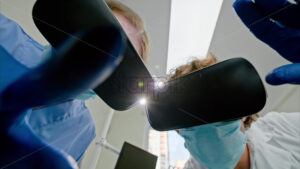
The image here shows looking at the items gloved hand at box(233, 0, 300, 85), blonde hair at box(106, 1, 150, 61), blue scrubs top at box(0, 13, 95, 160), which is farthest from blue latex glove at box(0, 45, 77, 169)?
gloved hand at box(233, 0, 300, 85)

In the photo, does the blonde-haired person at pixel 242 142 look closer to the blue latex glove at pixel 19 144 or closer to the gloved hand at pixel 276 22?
the gloved hand at pixel 276 22

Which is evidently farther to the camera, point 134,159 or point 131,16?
point 134,159

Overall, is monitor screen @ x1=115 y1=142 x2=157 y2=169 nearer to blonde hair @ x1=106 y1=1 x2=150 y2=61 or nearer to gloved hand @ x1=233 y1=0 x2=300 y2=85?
blonde hair @ x1=106 y1=1 x2=150 y2=61

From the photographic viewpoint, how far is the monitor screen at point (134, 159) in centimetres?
59

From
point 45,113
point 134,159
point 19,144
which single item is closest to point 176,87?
point 19,144

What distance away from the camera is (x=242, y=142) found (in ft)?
1.34

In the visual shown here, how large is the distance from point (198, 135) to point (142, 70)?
1.08 ft

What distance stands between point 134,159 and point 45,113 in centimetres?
46

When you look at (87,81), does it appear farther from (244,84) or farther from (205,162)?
(205,162)

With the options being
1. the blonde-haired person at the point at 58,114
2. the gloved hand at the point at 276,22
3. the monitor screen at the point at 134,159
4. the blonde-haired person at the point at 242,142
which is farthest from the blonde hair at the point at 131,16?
the monitor screen at the point at 134,159

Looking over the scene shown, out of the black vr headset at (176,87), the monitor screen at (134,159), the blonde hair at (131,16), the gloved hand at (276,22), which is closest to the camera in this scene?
the black vr headset at (176,87)

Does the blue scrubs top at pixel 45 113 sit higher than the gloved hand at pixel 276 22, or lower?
lower

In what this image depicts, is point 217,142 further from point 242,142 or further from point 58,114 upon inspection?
point 58,114

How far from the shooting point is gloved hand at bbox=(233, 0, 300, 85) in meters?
0.29
